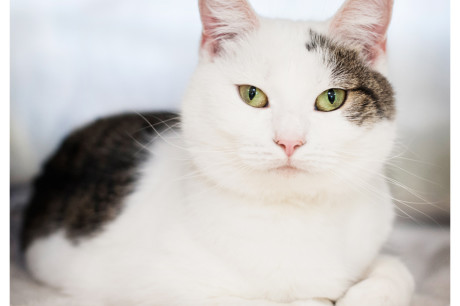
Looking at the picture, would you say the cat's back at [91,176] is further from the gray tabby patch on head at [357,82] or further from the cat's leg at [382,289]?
the cat's leg at [382,289]

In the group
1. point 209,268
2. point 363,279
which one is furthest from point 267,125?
point 363,279

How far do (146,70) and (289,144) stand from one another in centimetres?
115

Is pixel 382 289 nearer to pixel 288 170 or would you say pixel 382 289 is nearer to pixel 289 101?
pixel 288 170

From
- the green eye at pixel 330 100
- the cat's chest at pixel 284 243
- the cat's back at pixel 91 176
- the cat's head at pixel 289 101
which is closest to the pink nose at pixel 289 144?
the cat's head at pixel 289 101

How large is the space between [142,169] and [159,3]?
63 cm

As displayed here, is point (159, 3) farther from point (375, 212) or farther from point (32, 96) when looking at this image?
point (375, 212)

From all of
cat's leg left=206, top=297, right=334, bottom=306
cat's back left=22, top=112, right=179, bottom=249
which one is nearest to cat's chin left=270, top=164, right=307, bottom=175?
cat's leg left=206, top=297, right=334, bottom=306

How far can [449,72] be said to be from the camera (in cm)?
188

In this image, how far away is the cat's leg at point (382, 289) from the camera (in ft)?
5.15

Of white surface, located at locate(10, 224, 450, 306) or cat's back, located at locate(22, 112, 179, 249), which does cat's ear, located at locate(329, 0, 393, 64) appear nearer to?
cat's back, located at locate(22, 112, 179, 249)

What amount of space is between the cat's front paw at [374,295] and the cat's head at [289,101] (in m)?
0.31

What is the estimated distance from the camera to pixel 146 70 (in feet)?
7.70

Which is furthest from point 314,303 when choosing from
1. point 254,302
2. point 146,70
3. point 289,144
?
point 146,70

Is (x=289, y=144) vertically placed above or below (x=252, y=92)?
below
